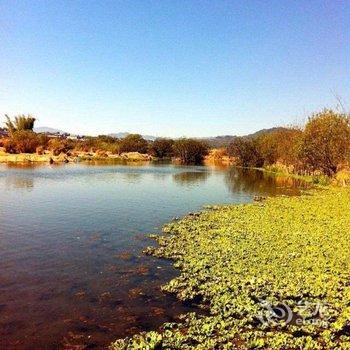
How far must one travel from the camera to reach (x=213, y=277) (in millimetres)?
16812

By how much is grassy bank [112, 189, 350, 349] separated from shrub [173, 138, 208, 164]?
110 m

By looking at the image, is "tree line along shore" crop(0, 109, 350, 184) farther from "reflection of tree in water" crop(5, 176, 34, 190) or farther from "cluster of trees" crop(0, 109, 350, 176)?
"reflection of tree in water" crop(5, 176, 34, 190)

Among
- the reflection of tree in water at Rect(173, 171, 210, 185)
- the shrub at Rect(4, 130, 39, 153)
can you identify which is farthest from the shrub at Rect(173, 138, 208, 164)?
the reflection of tree in water at Rect(173, 171, 210, 185)

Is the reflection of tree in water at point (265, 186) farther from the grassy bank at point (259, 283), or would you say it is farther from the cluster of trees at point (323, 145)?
the grassy bank at point (259, 283)

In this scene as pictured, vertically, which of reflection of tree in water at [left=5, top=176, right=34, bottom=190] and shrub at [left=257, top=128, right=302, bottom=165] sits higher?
shrub at [left=257, top=128, right=302, bottom=165]

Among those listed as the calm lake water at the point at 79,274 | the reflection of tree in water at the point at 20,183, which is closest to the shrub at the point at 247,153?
the reflection of tree in water at the point at 20,183

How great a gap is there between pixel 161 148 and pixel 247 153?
52693 mm

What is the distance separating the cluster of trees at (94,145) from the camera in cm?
11569

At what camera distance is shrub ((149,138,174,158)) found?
161m

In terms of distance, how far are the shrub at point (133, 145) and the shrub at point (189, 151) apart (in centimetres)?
2698

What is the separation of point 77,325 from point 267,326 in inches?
255

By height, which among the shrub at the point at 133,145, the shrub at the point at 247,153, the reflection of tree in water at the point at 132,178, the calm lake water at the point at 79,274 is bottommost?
the calm lake water at the point at 79,274

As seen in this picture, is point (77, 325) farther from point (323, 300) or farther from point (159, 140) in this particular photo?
point (159, 140)

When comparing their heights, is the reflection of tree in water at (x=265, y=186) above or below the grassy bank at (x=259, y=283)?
above
